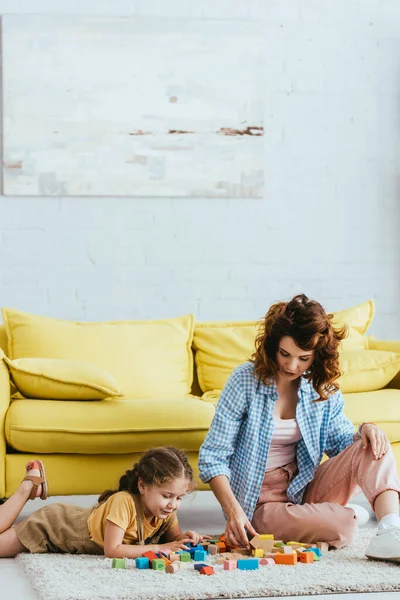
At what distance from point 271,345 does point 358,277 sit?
209 cm

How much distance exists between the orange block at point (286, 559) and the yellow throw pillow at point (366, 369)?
108 centimetres

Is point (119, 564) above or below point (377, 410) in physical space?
below

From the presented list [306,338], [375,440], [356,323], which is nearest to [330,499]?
[375,440]

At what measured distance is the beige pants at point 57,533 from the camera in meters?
2.58

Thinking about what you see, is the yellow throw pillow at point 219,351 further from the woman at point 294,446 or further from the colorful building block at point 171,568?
the colorful building block at point 171,568

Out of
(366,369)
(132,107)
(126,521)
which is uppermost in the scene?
(132,107)

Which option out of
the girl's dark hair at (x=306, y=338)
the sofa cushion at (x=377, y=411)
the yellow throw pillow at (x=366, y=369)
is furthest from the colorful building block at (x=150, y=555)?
the yellow throw pillow at (x=366, y=369)

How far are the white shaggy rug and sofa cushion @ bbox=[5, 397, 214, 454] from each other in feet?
1.81

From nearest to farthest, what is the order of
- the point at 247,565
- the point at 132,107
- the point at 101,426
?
the point at 247,565 → the point at 101,426 → the point at 132,107

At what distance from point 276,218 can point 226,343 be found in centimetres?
109

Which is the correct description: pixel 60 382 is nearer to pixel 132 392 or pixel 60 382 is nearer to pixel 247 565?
pixel 132 392

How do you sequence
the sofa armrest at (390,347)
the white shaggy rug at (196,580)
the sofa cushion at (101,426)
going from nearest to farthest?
the white shaggy rug at (196,580) → the sofa cushion at (101,426) → the sofa armrest at (390,347)

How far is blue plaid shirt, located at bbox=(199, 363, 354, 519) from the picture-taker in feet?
8.83

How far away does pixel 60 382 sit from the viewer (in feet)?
10.2
